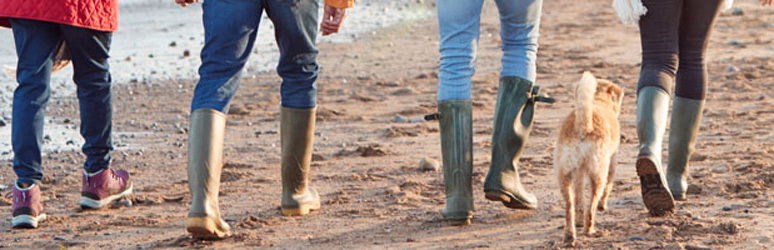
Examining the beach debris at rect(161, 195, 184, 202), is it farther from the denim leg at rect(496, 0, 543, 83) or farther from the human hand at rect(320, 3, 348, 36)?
the denim leg at rect(496, 0, 543, 83)

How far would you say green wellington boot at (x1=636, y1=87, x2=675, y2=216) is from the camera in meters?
4.14

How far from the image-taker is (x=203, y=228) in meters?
3.95

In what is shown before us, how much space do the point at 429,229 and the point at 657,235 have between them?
2.96 feet

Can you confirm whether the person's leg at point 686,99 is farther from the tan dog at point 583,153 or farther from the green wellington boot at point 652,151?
the tan dog at point 583,153

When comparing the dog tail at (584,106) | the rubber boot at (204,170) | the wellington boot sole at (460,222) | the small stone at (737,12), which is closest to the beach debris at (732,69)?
the small stone at (737,12)

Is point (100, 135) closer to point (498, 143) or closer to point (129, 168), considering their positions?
point (129, 168)

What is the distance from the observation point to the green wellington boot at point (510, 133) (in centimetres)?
432

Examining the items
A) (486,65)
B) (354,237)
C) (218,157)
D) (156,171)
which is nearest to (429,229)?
(354,237)

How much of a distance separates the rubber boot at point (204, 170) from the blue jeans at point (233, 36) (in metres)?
0.06

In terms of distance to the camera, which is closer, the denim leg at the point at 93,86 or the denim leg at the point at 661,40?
the denim leg at the point at 661,40

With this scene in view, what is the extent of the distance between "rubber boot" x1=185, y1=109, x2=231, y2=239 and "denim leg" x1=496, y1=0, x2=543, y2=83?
1.22 metres

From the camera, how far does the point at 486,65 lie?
32.5 feet

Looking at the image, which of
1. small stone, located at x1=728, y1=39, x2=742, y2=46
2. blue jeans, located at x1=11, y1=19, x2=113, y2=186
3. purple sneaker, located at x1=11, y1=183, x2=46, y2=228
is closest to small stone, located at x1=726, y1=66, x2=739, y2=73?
small stone, located at x1=728, y1=39, x2=742, y2=46

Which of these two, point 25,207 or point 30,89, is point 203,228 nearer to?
point 25,207
